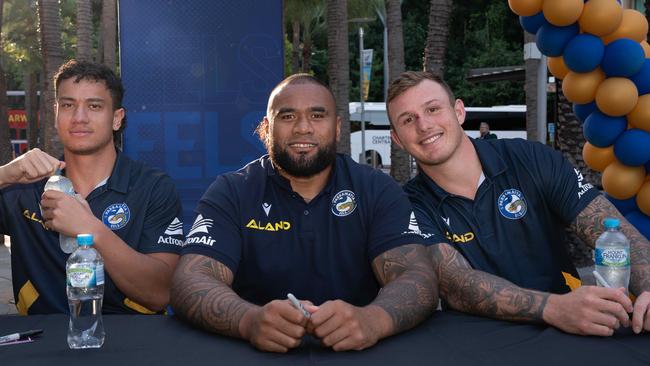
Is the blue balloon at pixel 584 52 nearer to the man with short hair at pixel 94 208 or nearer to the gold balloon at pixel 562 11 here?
the gold balloon at pixel 562 11

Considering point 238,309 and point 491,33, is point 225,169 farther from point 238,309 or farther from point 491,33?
point 491,33

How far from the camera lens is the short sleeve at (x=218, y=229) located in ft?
10.5

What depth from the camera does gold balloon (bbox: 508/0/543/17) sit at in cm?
541

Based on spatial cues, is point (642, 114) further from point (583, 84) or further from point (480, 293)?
point (480, 293)

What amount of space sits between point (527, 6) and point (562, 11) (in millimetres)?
293

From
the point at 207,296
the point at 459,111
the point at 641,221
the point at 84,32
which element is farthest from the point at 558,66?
the point at 84,32

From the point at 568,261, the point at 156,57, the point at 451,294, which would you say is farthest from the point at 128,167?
the point at 156,57

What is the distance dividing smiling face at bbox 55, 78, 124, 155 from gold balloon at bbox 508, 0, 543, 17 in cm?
322

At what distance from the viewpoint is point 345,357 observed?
7.98ft

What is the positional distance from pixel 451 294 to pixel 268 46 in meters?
3.79

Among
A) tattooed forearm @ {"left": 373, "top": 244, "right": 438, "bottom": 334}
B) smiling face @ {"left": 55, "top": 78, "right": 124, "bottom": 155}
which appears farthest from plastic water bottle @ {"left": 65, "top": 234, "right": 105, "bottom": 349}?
tattooed forearm @ {"left": 373, "top": 244, "right": 438, "bottom": 334}

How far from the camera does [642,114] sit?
213 inches

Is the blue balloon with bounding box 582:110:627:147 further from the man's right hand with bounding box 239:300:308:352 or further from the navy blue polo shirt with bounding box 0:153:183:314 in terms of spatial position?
the man's right hand with bounding box 239:300:308:352

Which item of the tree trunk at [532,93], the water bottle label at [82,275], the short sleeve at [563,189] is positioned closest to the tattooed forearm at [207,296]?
the water bottle label at [82,275]
